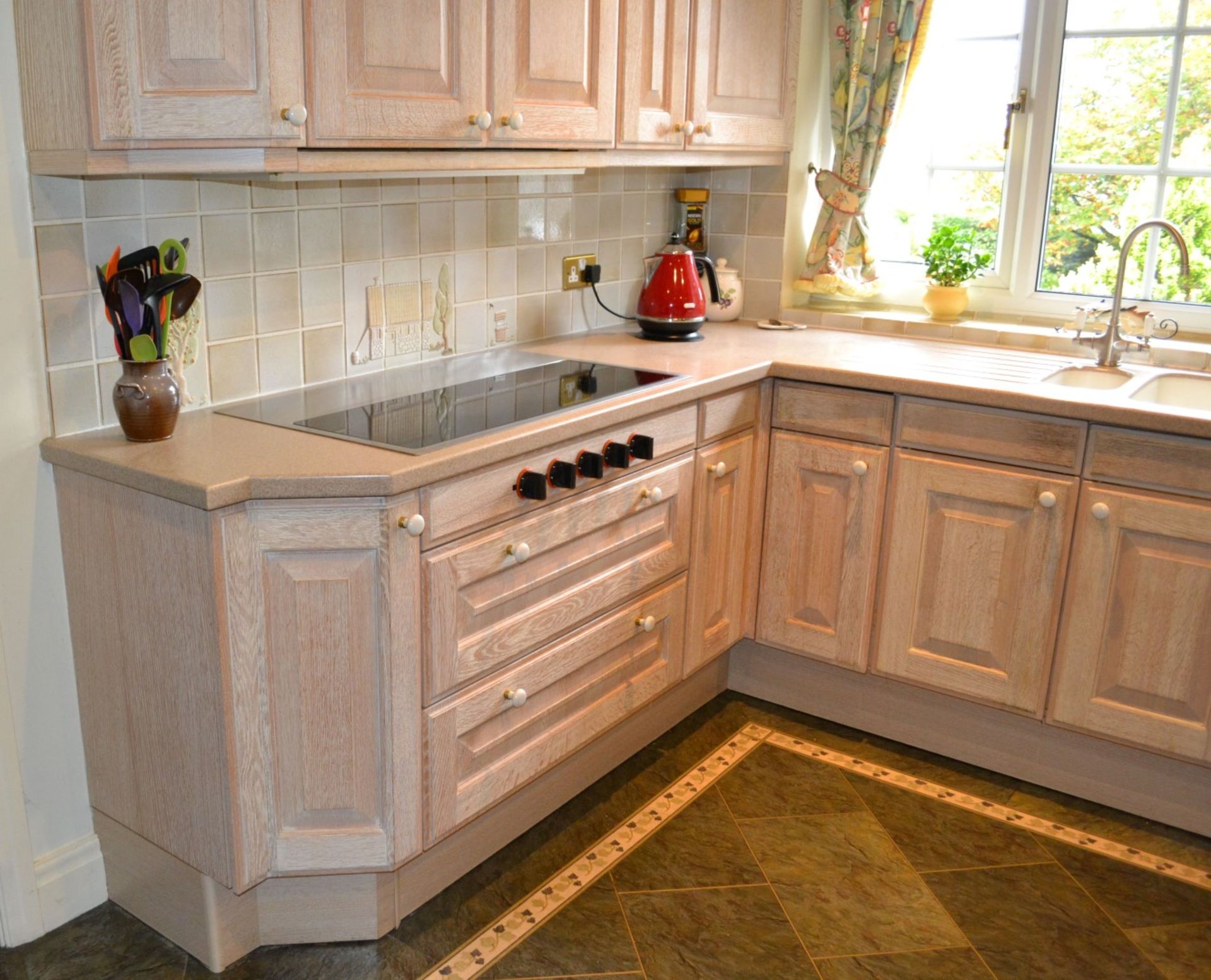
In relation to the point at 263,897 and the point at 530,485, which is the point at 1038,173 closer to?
the point at 530,485

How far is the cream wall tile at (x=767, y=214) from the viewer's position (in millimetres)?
3215

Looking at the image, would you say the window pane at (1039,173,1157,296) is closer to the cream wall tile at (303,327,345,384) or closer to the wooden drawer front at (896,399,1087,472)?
the wooden drawer front at (896,399,1087,472)

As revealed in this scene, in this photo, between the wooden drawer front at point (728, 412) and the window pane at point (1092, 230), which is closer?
the wooden drawer front at point (728, 412)

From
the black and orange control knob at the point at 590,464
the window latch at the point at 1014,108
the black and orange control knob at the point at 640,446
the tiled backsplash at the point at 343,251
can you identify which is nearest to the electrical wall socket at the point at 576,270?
the tiled backsplash at the point at 343,251

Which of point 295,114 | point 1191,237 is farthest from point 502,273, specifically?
point 1191,237

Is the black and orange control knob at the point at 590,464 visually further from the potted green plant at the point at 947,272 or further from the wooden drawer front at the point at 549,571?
the potted green plant at the point at 947,272

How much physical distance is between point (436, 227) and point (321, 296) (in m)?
0.34

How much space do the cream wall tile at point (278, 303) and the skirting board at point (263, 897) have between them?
946 mm

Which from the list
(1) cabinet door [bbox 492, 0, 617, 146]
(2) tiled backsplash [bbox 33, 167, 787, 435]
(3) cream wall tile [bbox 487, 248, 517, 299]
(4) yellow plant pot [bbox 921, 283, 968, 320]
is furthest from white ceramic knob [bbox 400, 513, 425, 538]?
(4) yellow plant pot [bbox 921, 283, 968, 320]

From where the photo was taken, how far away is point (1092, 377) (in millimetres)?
2766

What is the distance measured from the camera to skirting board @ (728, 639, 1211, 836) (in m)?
2.51

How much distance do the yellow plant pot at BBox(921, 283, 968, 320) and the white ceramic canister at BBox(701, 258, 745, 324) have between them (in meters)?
0.51

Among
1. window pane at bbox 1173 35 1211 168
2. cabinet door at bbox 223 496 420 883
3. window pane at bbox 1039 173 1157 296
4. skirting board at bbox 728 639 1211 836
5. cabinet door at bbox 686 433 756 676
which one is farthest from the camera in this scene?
window pane at bbox 1039 173 1157 296

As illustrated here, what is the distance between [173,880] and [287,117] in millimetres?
1286
